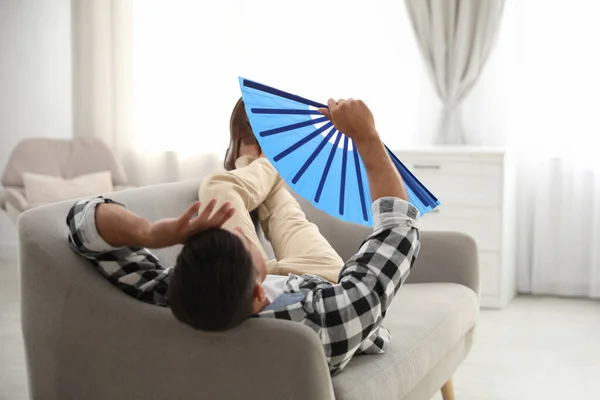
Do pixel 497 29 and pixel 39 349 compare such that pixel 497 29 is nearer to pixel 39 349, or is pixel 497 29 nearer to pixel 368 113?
pixel 368 113

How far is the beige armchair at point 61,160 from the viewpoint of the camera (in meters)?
5.14

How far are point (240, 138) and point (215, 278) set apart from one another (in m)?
1.19

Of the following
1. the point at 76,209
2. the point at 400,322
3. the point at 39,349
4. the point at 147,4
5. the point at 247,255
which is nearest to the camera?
the point at 247,255

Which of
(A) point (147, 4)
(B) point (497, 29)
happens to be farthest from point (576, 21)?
(A) point (147, 4)

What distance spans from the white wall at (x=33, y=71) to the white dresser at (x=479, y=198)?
268 centimetres

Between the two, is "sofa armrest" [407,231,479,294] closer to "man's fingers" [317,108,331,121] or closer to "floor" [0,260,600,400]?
"floor" [0,260,600,400]

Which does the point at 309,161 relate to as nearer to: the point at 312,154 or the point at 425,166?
the point at 312,154

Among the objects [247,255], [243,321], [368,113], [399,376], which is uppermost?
[368,113]

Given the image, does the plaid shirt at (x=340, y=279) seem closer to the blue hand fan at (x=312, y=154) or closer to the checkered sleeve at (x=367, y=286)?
the checkered sleeve at (x=367, y=286)

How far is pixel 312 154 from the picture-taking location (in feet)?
6.57

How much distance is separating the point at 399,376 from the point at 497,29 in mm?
3059

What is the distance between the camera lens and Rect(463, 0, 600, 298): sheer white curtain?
4520 mm

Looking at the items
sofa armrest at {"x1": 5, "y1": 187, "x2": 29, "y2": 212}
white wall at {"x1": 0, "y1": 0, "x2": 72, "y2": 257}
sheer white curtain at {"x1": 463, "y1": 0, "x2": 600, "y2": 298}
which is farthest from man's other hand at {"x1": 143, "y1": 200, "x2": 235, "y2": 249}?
white wall at {"x1": 0, "y1": 0, "x2": 72, "y2": 257}

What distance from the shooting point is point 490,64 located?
470 cm
